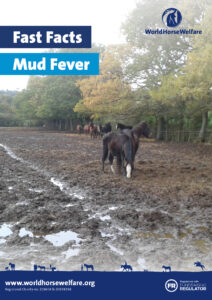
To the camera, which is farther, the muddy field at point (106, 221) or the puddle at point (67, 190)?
the puddle at point (67, 190)

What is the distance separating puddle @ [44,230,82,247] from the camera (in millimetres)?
3591

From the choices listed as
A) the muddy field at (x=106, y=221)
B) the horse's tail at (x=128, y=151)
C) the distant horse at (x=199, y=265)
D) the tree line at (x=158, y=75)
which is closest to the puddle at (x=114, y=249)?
the muddy field at (x=106, y=221)

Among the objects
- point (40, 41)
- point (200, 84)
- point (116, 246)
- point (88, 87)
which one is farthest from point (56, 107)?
point (116, 246)

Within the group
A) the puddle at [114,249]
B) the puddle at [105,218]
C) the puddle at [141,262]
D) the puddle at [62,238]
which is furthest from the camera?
the puddle at [105,218]

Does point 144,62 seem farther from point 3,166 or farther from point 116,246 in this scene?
point 116,246

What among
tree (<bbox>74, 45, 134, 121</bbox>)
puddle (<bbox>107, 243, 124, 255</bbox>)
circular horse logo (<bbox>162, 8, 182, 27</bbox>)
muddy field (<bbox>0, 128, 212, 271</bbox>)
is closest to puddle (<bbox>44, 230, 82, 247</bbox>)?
muddy field (<bbox>0, 128, 212, 271</bbox>)

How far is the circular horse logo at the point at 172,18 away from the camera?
257 inches

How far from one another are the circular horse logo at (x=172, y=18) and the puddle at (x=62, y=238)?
4.96 m

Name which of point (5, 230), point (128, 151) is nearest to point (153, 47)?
point (128, 151)

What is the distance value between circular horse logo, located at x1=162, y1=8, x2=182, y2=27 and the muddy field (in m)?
3.54

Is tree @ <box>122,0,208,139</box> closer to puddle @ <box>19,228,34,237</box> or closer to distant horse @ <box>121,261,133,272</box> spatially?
puddle @ <box>19,228,34,237</box>

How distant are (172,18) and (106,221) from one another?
184 inches

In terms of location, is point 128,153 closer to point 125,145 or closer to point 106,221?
point 125,145

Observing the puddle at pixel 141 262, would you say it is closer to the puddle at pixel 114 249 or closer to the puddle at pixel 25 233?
the puddle at pixel 114 249
